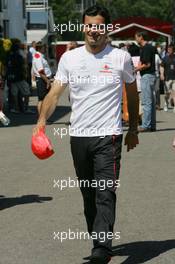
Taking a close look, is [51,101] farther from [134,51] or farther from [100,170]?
[134,51]

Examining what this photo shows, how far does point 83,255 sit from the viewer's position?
23.2ft

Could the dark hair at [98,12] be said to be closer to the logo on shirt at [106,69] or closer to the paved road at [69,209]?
the logo on shirt at [106,69]

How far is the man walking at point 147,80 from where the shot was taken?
1742 cm

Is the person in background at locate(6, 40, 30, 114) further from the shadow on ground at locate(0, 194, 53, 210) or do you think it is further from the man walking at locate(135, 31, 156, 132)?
the shadow on ground at locate(0, 194, 53, 210)

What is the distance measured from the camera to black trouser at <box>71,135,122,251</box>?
21.7 ft

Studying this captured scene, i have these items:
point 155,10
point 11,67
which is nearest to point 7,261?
point 11,67

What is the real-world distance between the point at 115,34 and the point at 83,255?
3704 cm

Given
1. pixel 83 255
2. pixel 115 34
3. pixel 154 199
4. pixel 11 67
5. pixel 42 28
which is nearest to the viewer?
pixel 83 255

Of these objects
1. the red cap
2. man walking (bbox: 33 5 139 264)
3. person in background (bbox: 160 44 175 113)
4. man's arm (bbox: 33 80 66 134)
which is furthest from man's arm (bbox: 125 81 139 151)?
person in background (bbox: 160 44 175 113)

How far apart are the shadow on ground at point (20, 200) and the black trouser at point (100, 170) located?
280 cm

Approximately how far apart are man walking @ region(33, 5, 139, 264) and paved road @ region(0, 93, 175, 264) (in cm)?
45

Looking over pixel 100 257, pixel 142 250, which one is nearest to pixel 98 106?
pixel 100 257

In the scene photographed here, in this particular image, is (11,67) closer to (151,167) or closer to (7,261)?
(151,167)

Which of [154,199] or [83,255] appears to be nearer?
[83,255]
